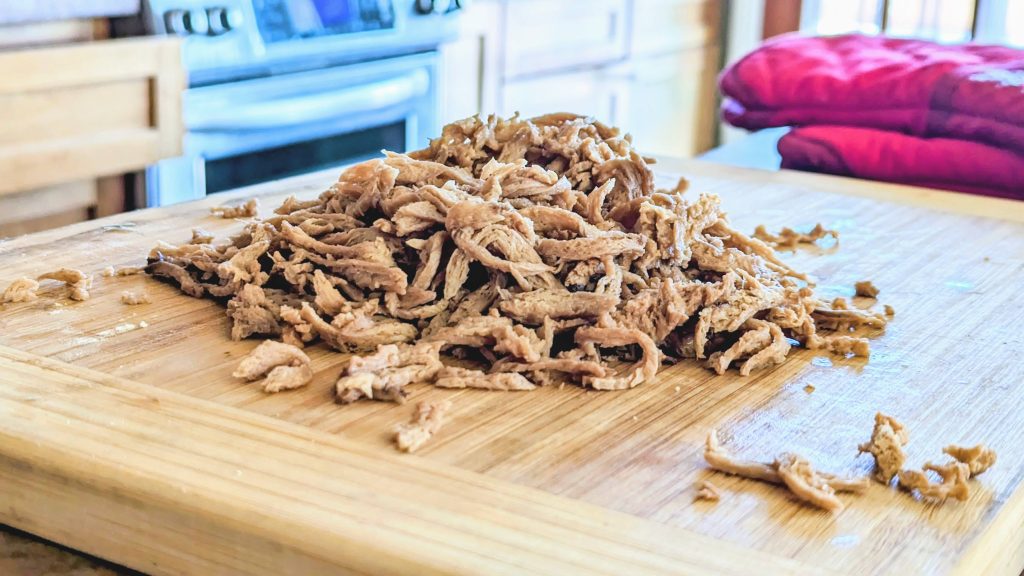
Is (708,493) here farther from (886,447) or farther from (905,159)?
(905,159)

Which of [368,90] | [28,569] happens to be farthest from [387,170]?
[368,90]

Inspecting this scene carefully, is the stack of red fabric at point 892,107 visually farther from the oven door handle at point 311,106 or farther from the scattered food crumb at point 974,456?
the scattered food crumb at point 974,456

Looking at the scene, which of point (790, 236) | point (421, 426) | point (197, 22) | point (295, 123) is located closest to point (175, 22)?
point (197, 22)

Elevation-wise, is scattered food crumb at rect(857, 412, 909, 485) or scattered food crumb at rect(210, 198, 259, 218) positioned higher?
scattered food crumb at rect(857, 412, 909, 485)

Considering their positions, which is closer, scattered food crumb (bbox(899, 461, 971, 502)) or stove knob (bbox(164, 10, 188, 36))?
scattered food crumb (bbox(899, 461, 971, 502))

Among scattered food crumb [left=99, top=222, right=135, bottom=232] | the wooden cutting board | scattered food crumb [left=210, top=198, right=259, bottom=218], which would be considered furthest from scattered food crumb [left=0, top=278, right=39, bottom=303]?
scattered food crumb [left=210, top=198, right=259, bottom=218]

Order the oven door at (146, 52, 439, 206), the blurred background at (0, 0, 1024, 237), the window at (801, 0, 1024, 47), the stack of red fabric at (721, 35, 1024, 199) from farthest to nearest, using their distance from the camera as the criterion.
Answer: the window at (801, 0, 1024, 47) < the oven door at (146, 52, 439, 206) < the blurred background at (0, 0, 1024, 237) < the stack of red fabric at (721, 35, 1024, 199)

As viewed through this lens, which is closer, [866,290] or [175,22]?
[866,290]

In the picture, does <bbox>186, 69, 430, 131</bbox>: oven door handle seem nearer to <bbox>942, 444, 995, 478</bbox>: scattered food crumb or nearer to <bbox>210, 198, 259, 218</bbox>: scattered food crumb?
<bbox>210, 198, 259, 218</bbox>: scattered food crumb
